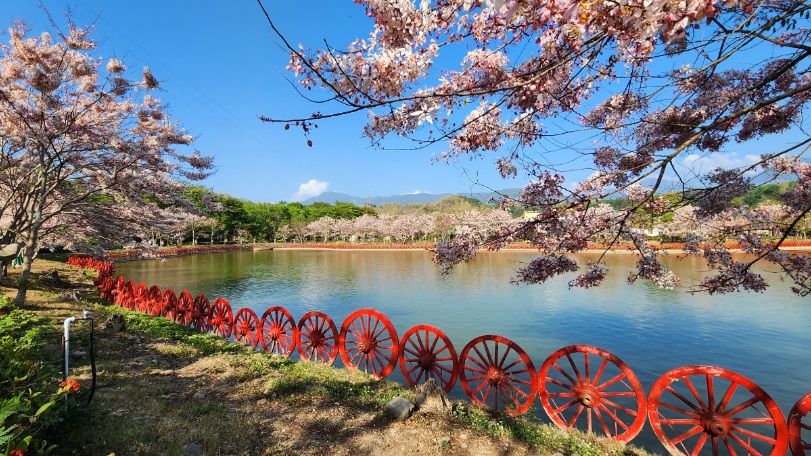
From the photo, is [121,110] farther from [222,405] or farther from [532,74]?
[532,74]

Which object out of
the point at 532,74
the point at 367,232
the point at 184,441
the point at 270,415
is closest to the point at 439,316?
the point at 270,415

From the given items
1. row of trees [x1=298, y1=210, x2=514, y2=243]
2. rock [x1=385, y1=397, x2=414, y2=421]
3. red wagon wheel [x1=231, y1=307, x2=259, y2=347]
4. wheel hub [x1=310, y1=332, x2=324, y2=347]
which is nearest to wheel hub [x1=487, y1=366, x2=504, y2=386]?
rock [x1=385, y1=397, x2=414, y2=421]

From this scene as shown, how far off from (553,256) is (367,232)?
6327 centimetres

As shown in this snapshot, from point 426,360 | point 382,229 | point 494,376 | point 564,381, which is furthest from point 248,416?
point 382,229

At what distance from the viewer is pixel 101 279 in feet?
50.2

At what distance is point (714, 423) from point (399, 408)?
129 inches

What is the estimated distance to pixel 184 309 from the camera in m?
10.6

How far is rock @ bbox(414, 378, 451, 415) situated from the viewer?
476 centimetres

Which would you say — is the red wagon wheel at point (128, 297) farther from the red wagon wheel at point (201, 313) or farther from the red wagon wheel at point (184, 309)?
the red wagon wheel at point (201, 313)

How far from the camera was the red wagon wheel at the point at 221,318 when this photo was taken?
9414 millimetres

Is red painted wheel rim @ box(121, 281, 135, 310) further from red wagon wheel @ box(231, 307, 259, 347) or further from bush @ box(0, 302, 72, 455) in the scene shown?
bush @ box(0, 302, 72, 455)

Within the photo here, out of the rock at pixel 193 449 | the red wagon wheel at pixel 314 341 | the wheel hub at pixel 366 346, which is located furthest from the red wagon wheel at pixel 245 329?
the rock at pixel 193 449

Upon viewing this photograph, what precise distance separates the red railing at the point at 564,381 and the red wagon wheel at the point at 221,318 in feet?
0.10

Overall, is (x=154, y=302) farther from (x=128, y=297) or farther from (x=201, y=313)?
(x=201, y=313)
